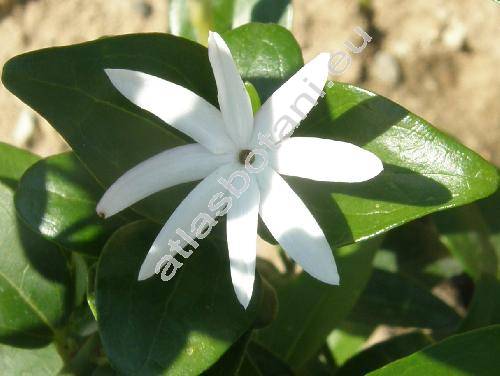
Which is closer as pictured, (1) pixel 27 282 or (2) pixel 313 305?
(1) pixel 27 282

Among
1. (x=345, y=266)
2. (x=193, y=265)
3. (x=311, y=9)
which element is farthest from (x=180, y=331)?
(x=311, y=9)

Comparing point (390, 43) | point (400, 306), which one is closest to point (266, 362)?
point (400, 306)

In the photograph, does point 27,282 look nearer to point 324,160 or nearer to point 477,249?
point 324,160

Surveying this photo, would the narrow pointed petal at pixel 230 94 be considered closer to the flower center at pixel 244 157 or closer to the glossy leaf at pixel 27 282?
the flower center at pixel 244 157

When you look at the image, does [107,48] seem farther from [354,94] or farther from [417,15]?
[417,15]

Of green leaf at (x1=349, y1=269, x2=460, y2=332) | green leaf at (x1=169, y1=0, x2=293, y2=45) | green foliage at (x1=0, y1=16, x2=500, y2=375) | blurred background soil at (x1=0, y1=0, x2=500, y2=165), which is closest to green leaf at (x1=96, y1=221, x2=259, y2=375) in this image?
green foliage at (x1=0, y1=16, x2=500, y2=375)

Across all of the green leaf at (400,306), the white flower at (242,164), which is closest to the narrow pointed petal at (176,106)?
the white flower at (242,164)
